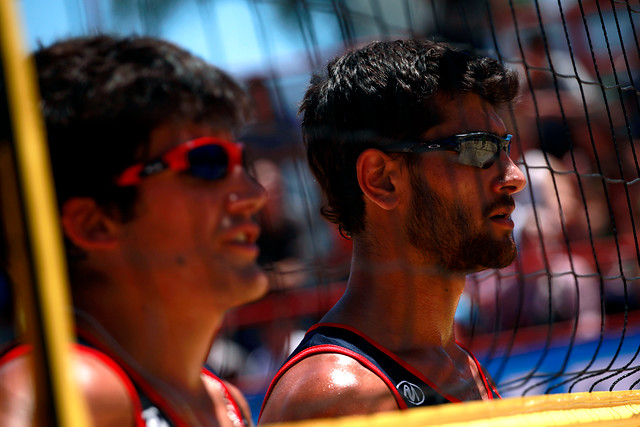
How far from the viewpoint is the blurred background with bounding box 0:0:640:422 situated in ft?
4.51

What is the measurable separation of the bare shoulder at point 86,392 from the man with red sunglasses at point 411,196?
2.12 feet

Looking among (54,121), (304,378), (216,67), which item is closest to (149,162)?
(54,121)

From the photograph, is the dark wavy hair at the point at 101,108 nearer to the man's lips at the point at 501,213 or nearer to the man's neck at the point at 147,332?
the man's neck at the point at 147,332

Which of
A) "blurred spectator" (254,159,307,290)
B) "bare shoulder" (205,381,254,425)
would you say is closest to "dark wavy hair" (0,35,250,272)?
"bare shoulder" (205,381,254,425)

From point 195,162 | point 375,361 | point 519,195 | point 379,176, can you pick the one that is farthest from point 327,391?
point 519,195

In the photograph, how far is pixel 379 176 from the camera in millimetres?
1771

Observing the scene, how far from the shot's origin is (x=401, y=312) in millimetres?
1773

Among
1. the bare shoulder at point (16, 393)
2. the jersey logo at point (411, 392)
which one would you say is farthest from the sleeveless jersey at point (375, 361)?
the bare shoulder at point (16, 393)

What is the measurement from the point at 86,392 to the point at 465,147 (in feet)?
3.61

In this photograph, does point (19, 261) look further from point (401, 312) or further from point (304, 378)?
point (401, 312)

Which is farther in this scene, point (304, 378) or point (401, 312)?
point (401, 312)

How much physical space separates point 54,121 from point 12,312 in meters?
0.28

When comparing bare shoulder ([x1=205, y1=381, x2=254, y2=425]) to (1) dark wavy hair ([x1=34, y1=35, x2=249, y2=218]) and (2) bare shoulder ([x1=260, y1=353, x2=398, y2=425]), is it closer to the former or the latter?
(2) bare shoulder ([x1=260, y1=353, x2=398, y2=425])

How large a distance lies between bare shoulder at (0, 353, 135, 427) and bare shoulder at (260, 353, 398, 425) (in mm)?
556
